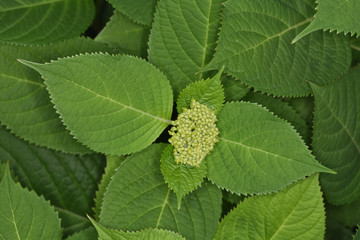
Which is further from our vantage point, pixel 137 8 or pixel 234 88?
pixel 137 8

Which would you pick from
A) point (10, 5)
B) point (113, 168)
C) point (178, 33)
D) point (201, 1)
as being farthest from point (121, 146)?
point (10, 5)

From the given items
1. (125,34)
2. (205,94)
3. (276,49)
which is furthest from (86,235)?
(276,49)

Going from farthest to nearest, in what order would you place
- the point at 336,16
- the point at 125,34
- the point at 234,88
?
the point at 125,34 → the point at 234,88 → the point at 336,16

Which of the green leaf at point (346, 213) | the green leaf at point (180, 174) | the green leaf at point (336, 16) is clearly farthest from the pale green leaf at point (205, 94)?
the green leaf at point (346, 213)

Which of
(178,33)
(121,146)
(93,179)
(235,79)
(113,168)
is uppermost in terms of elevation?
(178,33)

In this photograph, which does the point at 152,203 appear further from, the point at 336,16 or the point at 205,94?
the point at 336,16

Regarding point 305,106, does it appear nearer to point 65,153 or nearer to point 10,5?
point 65,153

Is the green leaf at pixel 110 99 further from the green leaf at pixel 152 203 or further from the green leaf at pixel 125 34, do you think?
the green leaf at pixel 125 34
